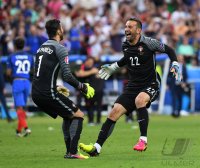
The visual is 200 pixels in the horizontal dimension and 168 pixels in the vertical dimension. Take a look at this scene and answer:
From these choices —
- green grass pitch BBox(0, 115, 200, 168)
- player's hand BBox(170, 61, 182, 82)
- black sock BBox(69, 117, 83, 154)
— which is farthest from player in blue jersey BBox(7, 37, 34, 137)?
black sock BBox(69, 117, 83, 154)

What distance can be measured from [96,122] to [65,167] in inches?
486

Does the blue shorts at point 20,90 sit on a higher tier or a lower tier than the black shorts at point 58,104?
lower

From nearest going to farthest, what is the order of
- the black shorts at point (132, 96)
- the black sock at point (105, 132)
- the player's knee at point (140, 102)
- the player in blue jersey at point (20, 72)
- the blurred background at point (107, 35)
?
the black sock at point (105, 132) < the player's knee at point (140, 102) < the black shorts at point (132, 96) < the player in blue jersey at point (20, 72) < the blurred background at point (107, 35)

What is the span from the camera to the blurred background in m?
28.1

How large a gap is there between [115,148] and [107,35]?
15229 millimetres

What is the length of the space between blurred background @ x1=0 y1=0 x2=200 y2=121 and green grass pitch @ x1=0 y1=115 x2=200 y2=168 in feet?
17.0

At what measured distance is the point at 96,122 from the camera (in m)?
24.0

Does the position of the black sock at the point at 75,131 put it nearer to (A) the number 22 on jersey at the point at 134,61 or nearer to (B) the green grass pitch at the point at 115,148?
(B) the green grass pitch at the point at 115,148

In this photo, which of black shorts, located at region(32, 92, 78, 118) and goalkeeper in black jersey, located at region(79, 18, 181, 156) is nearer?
black shorts, located at region(32, 92, 78, 118)

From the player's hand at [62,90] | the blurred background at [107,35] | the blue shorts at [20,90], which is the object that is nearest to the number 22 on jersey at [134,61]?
the player's hand at [62,90]

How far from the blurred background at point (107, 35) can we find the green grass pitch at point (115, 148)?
17.0 feet

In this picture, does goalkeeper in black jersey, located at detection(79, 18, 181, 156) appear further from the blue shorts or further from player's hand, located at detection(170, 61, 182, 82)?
the blue shorts

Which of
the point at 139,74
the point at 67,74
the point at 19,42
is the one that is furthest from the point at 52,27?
the point at 19,42

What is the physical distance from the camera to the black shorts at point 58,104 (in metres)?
12.6
